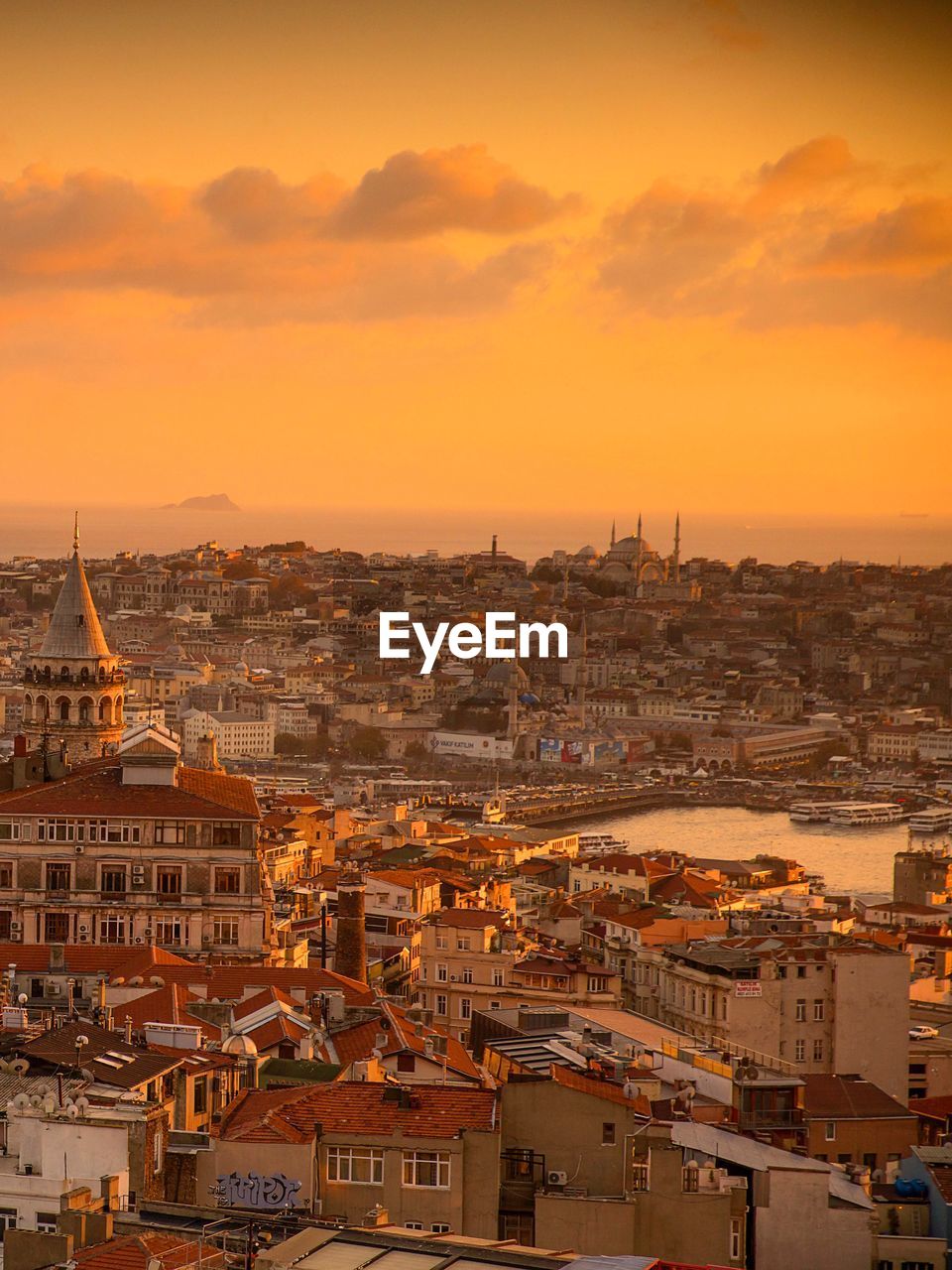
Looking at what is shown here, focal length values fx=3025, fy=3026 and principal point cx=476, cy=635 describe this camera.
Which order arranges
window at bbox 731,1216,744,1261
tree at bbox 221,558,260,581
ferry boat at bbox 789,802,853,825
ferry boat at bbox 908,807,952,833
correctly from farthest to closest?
tree at bbox 221,558,260,581, ferry boat at bbox 789,802,853,825, ferry boat at bbox 908,807,952,833, window at bbox 731,1216,744,1261

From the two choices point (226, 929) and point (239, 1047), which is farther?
point (226, 929)

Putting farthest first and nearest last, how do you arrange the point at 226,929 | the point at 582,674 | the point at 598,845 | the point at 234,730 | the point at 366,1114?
the point at 582,674, the point at 234,730, the point at 598,845, the point at 226,929, the point at 366,1114

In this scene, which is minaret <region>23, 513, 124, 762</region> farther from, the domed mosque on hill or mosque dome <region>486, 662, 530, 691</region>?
the domed mosque on hill

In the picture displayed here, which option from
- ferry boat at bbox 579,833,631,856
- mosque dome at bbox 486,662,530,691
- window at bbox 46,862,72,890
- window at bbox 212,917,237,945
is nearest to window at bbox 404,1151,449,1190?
window at bbox 212,917,237,945

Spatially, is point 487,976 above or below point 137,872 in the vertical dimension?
below

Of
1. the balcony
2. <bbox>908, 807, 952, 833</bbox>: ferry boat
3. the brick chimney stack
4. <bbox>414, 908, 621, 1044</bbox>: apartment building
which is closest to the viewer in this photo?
the balcony

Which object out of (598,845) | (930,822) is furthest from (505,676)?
(598,845)

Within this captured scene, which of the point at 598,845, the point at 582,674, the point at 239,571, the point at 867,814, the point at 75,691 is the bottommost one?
the point at 867,814

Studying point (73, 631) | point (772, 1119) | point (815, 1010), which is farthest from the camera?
point (73, 631)

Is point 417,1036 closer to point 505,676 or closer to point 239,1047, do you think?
point 239,1047
